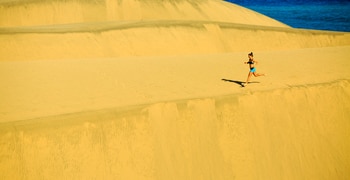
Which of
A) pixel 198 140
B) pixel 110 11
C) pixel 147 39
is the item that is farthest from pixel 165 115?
pixel 110 11

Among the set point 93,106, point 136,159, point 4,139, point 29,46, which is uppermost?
point 29,46

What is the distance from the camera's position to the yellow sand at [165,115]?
22.7 feet

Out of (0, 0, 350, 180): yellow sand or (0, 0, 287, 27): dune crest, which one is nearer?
(0, 0, 350, 180): yellow sand

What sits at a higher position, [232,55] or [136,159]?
[232,55]

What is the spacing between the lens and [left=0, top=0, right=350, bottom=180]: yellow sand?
6914 millimetres

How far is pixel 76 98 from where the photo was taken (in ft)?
27.1

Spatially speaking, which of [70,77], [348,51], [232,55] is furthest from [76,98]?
[348,51]

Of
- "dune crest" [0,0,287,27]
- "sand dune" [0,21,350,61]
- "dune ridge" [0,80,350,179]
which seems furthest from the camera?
"dune crest" [0,0,287,27]

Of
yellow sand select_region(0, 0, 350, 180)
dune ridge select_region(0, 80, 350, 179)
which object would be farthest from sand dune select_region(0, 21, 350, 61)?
dune ridge select_region(0, 80, 350, 179)

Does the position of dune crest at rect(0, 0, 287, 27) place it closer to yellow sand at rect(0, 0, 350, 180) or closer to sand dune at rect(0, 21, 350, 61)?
sand dune at rect(0, 21, 350, 61)

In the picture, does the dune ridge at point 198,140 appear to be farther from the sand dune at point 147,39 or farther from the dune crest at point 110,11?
the dune crest at point 110,11

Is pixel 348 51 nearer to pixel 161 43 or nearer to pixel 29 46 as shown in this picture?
pixel 161 43

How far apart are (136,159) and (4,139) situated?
254cm

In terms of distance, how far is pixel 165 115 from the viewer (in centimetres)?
781
